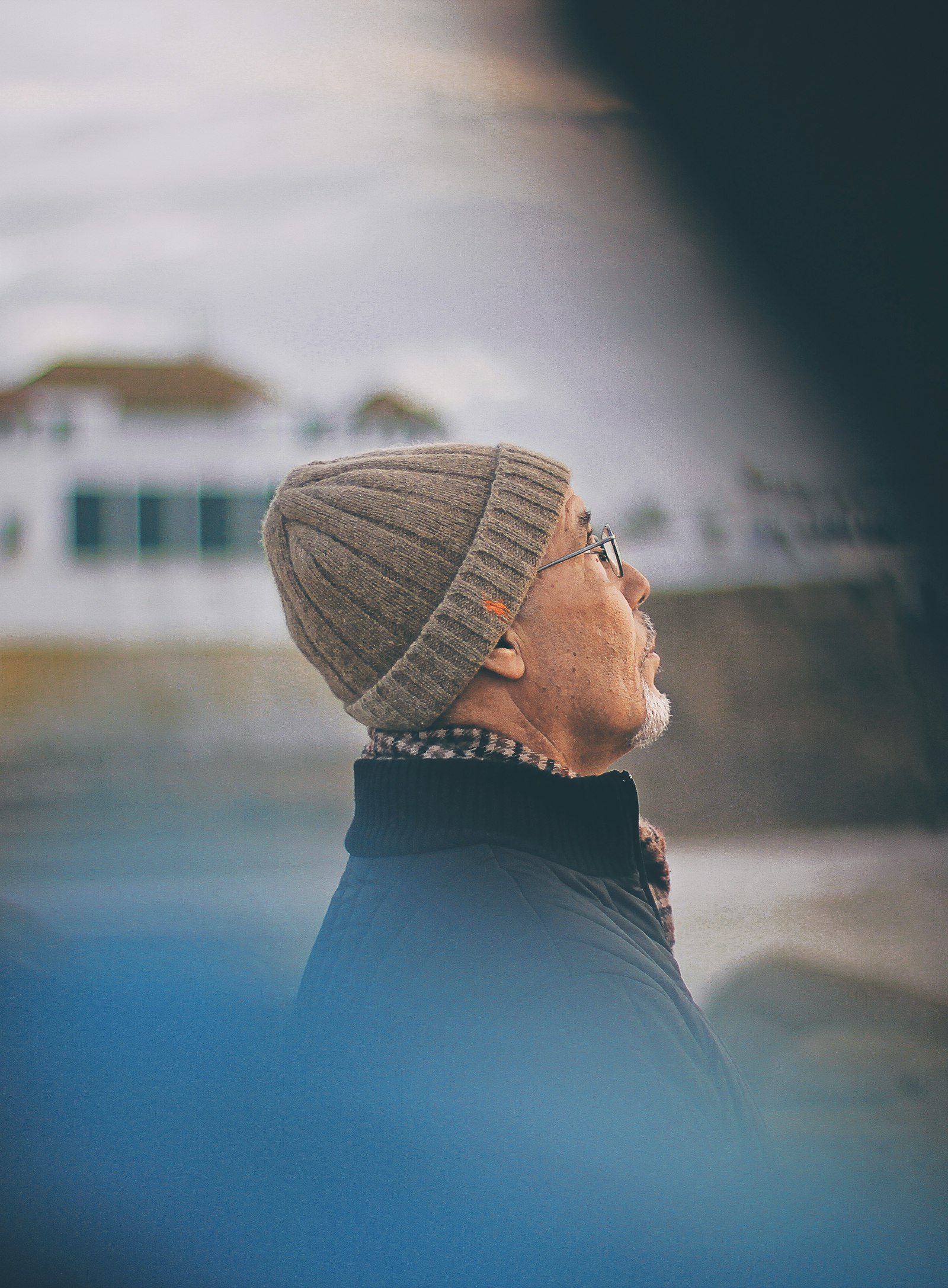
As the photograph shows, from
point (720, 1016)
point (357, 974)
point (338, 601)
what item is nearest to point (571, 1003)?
point (357, 974)

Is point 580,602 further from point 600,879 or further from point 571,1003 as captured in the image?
point 571,1003

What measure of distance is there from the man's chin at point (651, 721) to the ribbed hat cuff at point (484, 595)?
0.62ft

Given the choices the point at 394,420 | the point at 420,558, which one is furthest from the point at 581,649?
the point at 394,420

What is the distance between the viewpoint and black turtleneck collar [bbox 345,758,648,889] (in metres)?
0.95

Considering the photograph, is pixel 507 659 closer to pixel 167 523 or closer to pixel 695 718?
pixel 167 523

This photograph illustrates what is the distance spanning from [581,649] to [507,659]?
80mm

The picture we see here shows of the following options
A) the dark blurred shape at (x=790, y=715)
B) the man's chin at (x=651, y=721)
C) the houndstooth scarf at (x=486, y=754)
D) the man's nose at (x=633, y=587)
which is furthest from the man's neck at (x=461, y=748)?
the dark blurred shape at (x=790, y=715)

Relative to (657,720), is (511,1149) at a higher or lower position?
lower

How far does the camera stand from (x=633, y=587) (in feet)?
3.62

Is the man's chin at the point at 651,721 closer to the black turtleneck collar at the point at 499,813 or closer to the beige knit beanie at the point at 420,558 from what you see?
the black turtleneck collar at the point at 499,813

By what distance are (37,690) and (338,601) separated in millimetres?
740

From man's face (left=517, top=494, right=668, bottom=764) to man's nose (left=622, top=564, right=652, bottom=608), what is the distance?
28 mm

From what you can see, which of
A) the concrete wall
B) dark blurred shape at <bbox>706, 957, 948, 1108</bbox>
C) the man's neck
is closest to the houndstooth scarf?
the man's neck

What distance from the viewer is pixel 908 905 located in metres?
1.84
